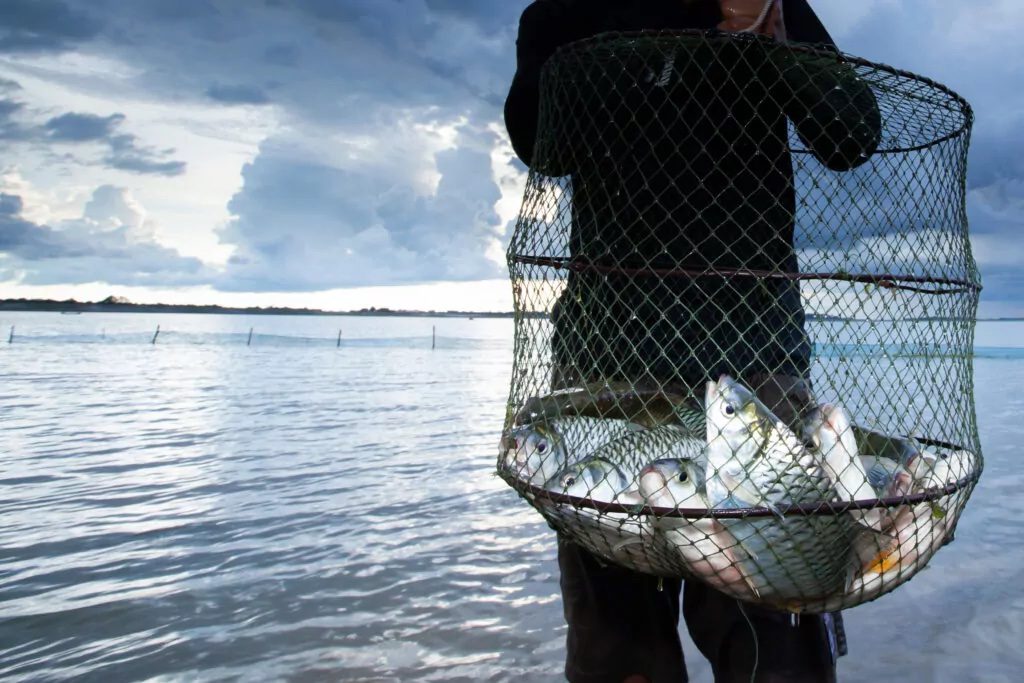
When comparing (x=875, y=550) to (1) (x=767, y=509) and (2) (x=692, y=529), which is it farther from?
(2) (x=692, y=529)

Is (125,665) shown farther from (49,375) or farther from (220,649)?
(49,375)

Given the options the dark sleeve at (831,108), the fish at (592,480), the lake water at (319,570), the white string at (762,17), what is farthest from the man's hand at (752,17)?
the lake water at (319,570)

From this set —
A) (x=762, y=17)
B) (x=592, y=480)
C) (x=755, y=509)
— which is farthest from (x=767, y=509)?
(x=762, y=17)

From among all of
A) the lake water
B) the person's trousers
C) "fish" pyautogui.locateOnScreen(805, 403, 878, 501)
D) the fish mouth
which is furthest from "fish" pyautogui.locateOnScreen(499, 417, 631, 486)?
the lake water

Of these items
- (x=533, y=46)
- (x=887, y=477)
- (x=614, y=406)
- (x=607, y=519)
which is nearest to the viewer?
(x=607, y=519)

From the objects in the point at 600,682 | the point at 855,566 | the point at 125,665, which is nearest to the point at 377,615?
the point at 125,665

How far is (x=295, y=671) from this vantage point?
3.79m

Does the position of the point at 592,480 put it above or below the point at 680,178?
below

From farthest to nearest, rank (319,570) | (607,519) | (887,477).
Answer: (319,570) < (887,477) < (607,519)

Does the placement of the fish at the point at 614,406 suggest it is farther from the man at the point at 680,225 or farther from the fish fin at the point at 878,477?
the fish fin at the point at 878,477

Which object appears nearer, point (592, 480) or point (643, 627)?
point (592, 480)

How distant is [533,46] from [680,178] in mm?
659

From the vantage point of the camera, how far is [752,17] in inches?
80.3

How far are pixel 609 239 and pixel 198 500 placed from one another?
19.2 ft
